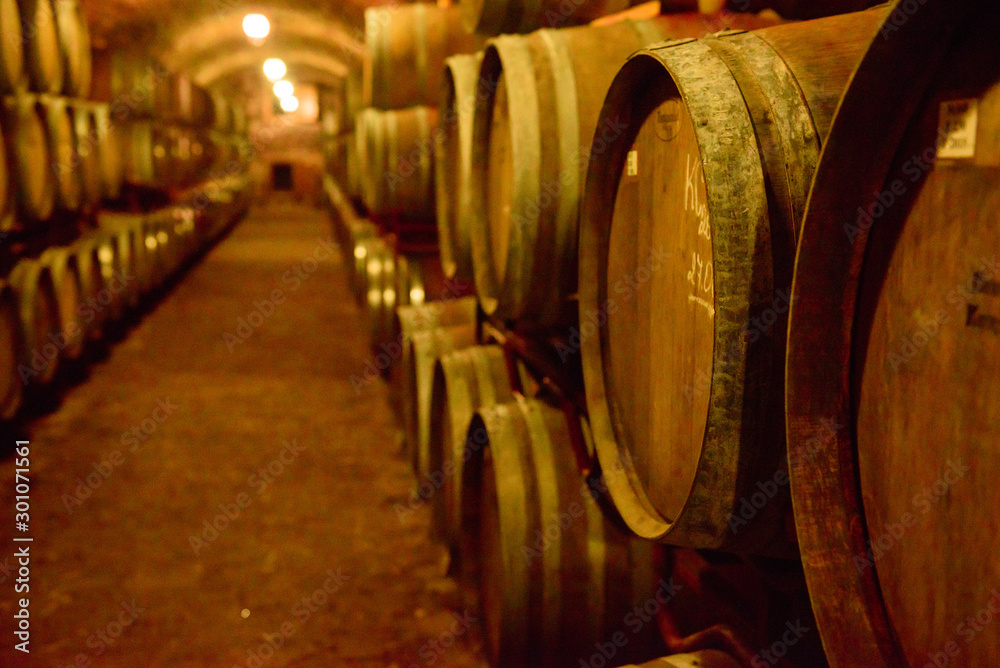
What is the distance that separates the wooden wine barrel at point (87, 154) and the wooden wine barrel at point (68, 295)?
0.67m

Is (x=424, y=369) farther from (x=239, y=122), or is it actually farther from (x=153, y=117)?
(x=239, y=122)

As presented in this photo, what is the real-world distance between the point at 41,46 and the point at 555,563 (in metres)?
4.95

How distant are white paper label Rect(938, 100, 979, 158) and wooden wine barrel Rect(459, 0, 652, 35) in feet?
7.16

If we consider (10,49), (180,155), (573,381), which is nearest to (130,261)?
(180,155)

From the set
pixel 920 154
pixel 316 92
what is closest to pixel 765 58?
pixel 920 154

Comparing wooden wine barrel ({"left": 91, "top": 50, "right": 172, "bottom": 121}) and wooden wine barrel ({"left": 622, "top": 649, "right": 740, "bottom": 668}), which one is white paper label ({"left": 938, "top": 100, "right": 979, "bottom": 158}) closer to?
wooden wine barrel ({"left": 622, "top": 649, "right": 740, "bottom": 668})

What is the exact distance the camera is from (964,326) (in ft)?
2.71

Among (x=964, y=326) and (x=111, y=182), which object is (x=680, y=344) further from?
(x=111, y=182)

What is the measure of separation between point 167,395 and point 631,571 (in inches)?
187

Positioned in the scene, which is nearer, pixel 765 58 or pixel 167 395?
pixel 765 58

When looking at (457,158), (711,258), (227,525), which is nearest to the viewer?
(711,258)

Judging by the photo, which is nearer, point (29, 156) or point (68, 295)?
point (29, 156)

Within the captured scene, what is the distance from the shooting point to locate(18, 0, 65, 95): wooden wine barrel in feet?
16.5

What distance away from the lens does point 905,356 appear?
0.91 m
